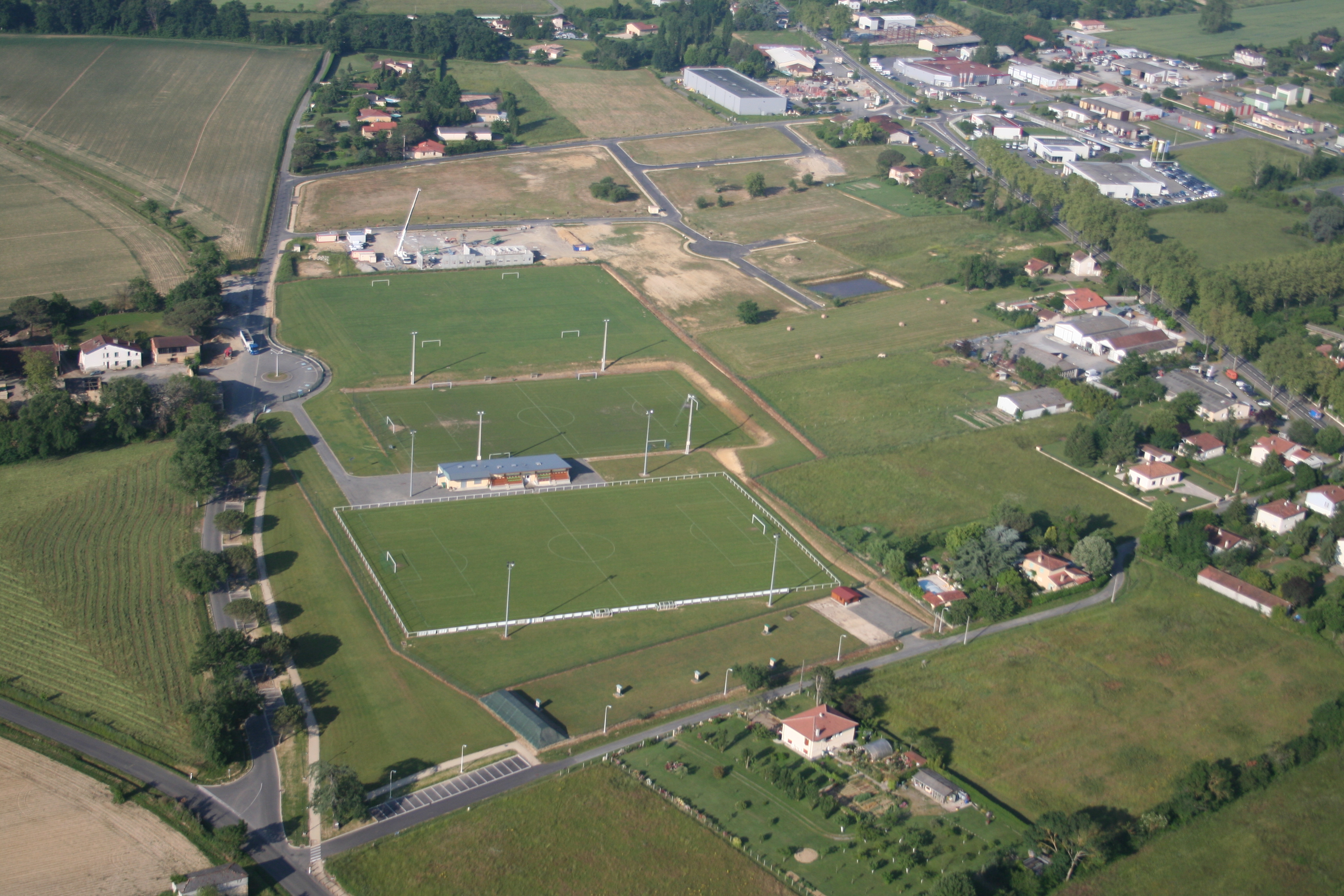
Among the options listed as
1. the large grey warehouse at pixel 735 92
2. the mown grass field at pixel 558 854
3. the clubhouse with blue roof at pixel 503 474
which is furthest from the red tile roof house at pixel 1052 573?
the large grey warehouse at pixel 735 92

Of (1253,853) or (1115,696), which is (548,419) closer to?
(1115,696)

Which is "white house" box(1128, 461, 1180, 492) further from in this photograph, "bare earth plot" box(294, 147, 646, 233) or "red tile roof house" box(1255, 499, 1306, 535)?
"bare earth plot" box(294, 147, 646, 233)

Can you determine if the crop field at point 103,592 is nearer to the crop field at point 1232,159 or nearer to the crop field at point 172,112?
the crop field at point 172,112

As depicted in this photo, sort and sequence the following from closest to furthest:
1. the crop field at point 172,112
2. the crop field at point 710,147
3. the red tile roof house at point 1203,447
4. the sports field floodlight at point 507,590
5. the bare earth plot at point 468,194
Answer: the sports field floodlight at point 507,590 < the red tile roof house at point 1203,447 < the bare earth plot at point 468,194 < the crop field at point 172,112 < the crop field at point 710,147

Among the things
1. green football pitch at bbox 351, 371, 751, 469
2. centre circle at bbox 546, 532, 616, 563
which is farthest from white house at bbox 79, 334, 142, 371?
centre circle at bbox 546, 532, 616, 563

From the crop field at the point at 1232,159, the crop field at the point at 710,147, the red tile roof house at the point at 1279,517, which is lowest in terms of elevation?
the red tile roof house at the point at 1279,517

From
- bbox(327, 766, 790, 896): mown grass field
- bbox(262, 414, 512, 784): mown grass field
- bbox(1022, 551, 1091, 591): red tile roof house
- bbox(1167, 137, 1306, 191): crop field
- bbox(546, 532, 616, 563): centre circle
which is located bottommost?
bbox(546, 532, 616, 563): centre circle

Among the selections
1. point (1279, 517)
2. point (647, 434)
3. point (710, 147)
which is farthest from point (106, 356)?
point (710, 147)
